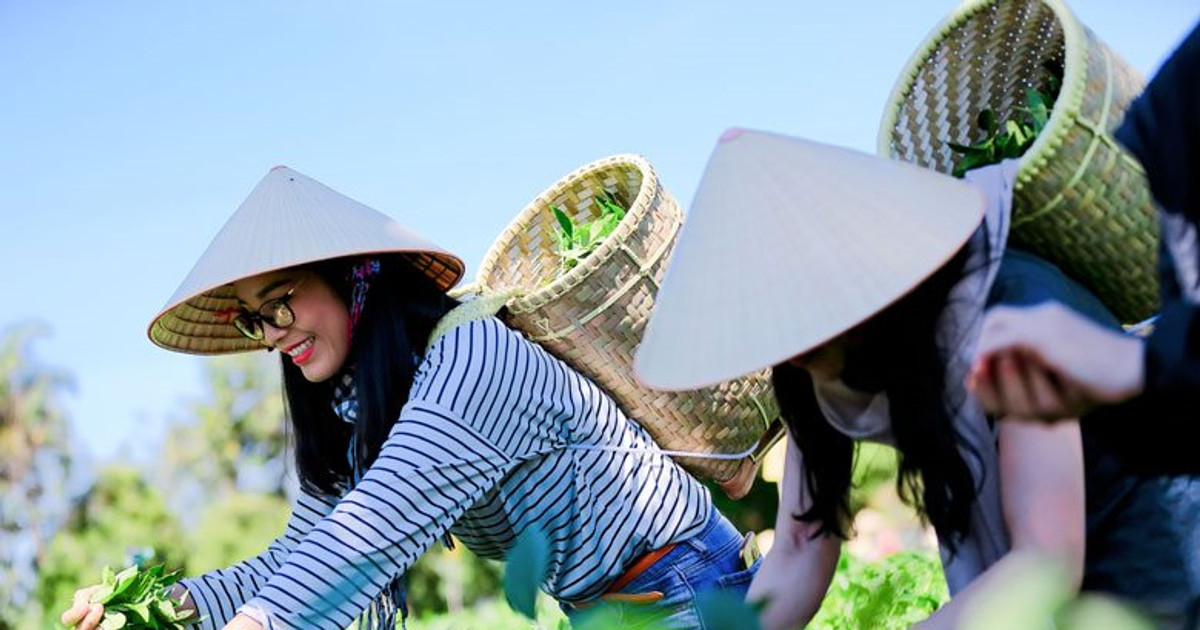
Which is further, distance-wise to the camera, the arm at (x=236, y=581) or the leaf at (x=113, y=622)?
the arm at (x=236, y=581)

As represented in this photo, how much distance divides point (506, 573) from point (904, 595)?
7.76 feet

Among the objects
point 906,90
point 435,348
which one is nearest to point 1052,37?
point 906,90

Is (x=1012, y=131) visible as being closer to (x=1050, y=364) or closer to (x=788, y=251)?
(x=788, y=251)

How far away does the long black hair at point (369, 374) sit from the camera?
2.69 meters

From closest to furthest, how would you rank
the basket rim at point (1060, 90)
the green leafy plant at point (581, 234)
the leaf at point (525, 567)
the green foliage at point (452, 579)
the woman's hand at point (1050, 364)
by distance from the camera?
the leaf at point (525, 567) < the woman's hand at point (1050, 364) < the basket rim at point (1060, 90) < the green leafy plant at point (581, 234) < the green foliage at point (452, 579)

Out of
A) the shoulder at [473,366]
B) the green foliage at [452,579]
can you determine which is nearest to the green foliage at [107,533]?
the green foliage at [452,579]

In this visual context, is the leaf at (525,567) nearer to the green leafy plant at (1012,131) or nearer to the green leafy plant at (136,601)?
the green leafy plant at (1012,131)

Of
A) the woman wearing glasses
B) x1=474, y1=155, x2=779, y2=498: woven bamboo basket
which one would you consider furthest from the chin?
x1=474, y1=155, x2=779, y2=498: woven bamboo basket

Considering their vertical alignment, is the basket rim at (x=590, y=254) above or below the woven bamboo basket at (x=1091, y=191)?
below

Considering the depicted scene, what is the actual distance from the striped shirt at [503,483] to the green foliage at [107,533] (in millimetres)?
13947

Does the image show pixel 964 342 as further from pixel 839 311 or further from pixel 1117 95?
pixel 1117 95

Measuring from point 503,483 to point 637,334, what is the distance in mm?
366

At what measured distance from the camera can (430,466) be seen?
248cm

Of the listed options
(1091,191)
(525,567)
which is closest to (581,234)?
(1091,191)
